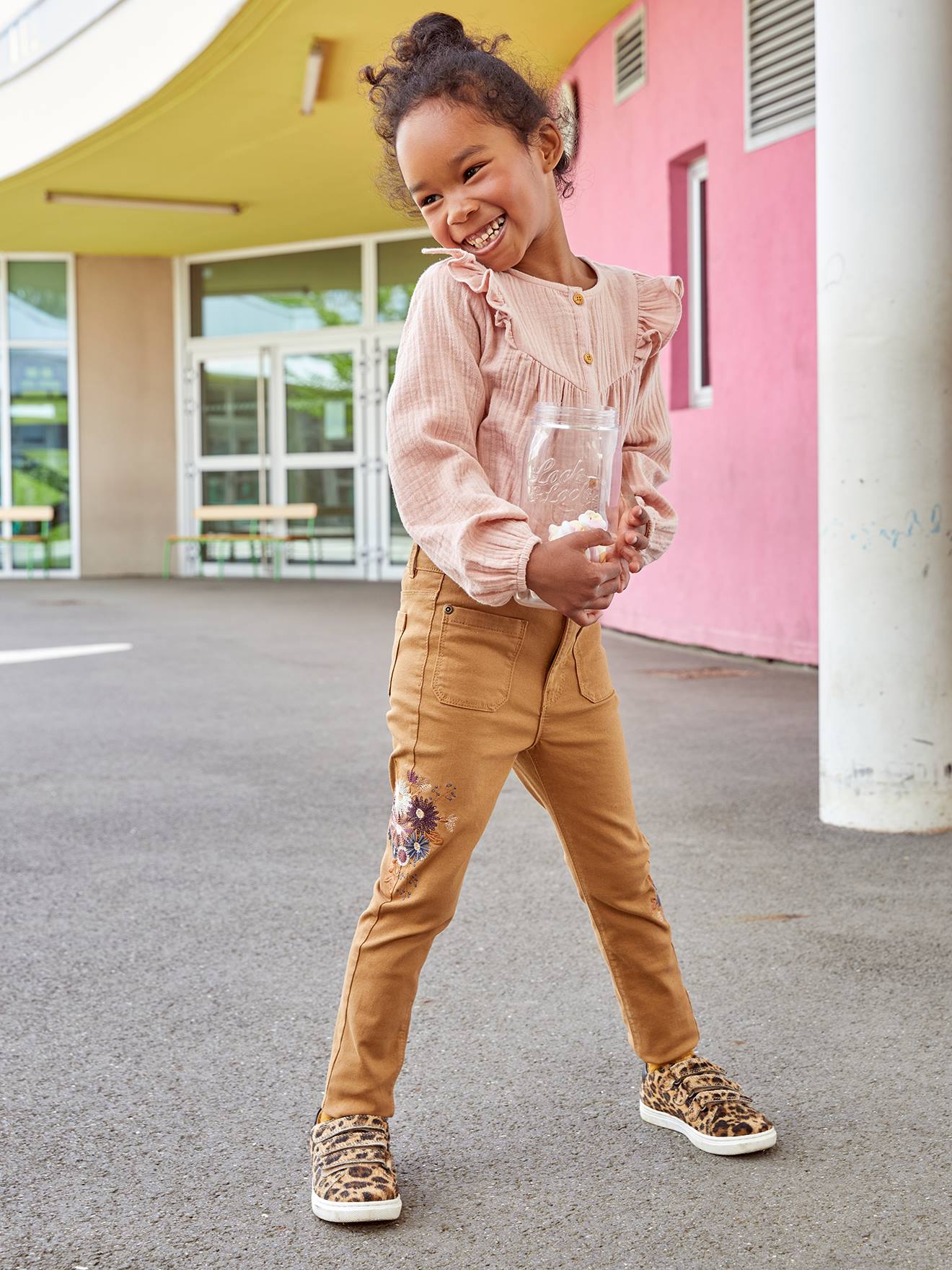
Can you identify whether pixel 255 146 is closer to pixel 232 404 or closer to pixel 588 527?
pixel 232 404

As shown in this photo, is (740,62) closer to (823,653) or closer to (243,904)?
(823,653)

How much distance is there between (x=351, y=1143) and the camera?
186 cm

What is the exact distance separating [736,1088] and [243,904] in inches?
60.7

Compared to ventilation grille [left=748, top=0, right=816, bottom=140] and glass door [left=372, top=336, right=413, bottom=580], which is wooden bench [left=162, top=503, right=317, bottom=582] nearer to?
glass door [left=372, top=336, right=413, bottom=580]

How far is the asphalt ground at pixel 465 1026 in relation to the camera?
1793 millimetres

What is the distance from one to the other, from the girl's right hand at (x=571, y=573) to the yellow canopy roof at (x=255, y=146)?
722 cm

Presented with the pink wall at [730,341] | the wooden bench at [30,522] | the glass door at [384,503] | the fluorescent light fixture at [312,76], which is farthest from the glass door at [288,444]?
the pink wall at [730,341]

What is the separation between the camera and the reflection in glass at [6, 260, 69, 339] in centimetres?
1761

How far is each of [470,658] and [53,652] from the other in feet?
24.5

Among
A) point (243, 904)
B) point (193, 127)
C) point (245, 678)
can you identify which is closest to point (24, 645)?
point (245, 678)

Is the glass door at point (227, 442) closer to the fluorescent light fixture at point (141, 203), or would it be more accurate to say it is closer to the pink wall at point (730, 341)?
the fluorescent light fixture at point (141, 203)

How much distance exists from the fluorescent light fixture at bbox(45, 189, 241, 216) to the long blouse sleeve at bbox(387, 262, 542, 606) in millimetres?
14002

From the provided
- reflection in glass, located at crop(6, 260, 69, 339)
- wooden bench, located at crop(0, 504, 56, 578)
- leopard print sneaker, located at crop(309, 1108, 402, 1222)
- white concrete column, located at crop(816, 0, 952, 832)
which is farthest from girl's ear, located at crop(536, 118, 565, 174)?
reflection in glass, located at crop(6, 260, 69, 339)

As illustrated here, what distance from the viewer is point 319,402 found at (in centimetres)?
1689
